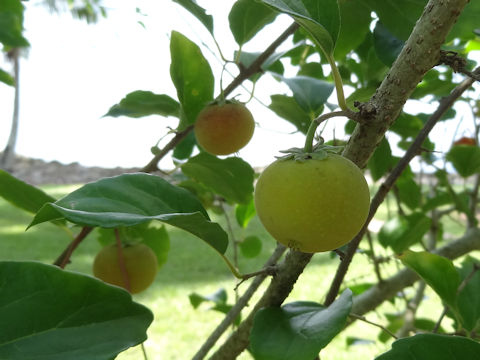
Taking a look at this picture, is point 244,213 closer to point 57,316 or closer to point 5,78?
point 5,78

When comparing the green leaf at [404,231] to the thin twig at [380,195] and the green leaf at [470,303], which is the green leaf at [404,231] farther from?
the thin twig at [380,195]

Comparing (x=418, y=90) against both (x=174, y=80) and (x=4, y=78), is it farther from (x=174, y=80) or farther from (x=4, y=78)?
(x=4, y=78)

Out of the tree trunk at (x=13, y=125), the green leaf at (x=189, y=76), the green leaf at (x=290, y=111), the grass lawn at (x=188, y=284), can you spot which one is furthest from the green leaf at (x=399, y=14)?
the tree trunk at (x=13, y=125)

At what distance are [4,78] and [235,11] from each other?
1.80ft

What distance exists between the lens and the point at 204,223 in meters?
0.45

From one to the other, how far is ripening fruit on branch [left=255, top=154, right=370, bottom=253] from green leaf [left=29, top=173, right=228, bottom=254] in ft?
0.22

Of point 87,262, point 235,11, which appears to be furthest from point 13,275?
point 87,262

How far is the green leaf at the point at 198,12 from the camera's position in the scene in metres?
0.62

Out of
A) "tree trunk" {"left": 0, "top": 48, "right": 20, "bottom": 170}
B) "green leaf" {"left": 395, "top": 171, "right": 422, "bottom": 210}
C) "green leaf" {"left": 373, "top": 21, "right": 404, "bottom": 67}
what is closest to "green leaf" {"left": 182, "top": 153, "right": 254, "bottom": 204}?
"green leaf" {"left": 373, "top": 21, "right": 404, "bottom": 67}

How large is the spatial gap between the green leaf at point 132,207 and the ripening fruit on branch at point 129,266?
13.8 inches

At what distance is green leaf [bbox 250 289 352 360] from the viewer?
464 mm

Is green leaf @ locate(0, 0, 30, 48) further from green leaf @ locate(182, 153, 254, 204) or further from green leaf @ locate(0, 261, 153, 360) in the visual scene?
green leaf @ locate(0, 261, 153, 360)

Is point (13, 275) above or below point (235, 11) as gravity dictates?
below

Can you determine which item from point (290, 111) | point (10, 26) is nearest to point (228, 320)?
point (290, 111)
